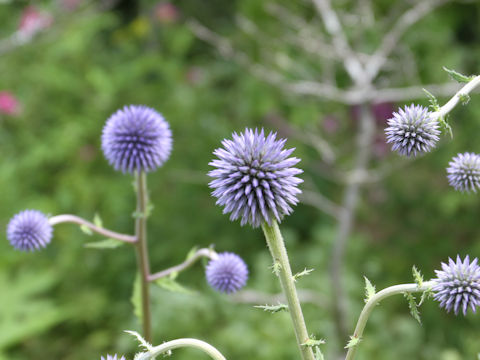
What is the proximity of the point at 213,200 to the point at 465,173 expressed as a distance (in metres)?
3.68

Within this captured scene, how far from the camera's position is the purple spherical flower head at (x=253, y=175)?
762 millimetres

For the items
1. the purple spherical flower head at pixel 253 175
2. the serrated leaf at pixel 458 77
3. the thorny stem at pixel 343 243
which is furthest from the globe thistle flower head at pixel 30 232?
the thorny stem at pixel 343 243

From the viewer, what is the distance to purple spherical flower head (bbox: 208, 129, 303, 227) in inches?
30.0

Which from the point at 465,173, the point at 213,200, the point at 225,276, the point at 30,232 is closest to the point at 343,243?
the point at 213,200

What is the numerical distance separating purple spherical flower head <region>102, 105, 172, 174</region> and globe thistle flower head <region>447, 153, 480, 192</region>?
804 mm

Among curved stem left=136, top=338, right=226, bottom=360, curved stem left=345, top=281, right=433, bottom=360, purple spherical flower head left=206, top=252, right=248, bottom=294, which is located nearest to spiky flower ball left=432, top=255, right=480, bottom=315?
curved stem left=345, top=281, right=433, bottom=360

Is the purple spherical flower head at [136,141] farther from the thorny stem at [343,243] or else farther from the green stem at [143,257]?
the thorny stem at [343,243]

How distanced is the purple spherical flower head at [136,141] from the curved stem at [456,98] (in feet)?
2.87

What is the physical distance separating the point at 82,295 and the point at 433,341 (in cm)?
270

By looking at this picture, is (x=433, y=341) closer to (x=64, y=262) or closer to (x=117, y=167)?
(x=64, y=262)

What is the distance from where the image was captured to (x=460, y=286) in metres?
0.70

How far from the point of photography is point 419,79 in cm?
395

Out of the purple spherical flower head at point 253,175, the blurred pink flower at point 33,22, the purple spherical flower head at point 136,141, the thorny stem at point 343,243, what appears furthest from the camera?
the blurred pink flower at point 33,22

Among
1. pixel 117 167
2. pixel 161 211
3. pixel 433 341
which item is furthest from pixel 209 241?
pixel 117 167
